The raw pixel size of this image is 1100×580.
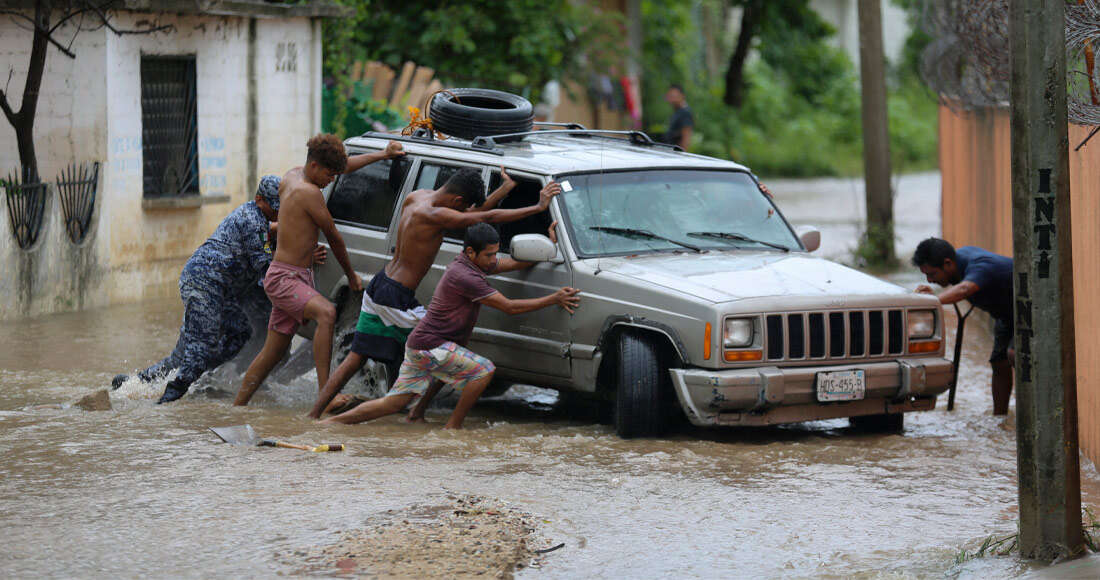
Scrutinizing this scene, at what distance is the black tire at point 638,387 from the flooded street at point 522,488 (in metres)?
0.11

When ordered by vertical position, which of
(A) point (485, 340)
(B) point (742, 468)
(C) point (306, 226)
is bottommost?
(B) point (742, 468)

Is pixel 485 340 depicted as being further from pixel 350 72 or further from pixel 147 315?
pixel 350 72

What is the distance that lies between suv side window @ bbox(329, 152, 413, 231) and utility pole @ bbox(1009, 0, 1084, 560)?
4.88m

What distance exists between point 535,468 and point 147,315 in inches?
288

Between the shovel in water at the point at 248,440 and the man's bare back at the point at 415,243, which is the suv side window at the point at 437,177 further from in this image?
the shovel in water at the point at 248,440

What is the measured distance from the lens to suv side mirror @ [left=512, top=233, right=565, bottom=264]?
8.23 metres

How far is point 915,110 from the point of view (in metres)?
49.9

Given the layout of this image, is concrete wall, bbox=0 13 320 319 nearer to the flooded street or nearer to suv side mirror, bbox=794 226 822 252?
the flooded street

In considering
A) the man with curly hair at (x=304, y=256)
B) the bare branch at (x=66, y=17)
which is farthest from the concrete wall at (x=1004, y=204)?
the bare branch at (x=66, y=17)

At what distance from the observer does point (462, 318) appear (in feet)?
Answer: 27.3

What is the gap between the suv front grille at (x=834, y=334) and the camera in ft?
25.6

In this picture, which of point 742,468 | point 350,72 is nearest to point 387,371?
point 742,468

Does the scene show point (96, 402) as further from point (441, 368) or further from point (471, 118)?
point (471, 118)

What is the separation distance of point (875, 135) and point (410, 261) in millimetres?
10567
